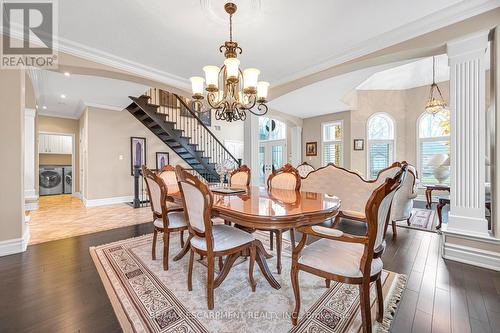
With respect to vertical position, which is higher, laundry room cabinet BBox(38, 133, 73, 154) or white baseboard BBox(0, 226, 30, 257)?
laundry room cabinet BBox(38, 133, 73, 154)

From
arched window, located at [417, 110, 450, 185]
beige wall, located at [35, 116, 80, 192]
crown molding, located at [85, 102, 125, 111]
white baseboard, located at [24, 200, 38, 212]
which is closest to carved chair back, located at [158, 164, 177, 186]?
crown molding, located at [85, 102, 125, 111]

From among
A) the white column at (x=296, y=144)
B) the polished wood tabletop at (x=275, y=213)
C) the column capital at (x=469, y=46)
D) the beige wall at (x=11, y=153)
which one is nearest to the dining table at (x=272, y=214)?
the polished wood tabletop at (x=275, y=213)

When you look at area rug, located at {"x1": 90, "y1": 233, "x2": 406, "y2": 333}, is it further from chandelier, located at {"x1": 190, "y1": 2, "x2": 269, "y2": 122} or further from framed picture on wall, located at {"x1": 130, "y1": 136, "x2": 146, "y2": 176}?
framed picture on wall, located at {"x1": 130, "y1": 136, "x2": 146, "y2": 176}

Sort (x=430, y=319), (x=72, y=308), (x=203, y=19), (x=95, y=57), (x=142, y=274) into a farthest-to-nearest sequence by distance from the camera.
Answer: (x=95, y=57), (x=203, y=19), (x=142, y=274), (x=72, y=308), (x=430, y=319)

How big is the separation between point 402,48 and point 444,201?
253cm

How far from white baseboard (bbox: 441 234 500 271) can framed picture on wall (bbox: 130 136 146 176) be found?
6567 mm

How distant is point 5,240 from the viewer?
2.54 metres

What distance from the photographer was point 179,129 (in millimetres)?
6164

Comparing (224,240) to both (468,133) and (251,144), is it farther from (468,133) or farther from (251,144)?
(251,144)

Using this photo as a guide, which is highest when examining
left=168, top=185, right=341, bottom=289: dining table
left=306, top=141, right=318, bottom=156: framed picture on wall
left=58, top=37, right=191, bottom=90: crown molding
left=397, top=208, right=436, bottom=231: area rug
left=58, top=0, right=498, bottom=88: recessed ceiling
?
left=58, top=0, right=498, bottom=88: recessed ceiling

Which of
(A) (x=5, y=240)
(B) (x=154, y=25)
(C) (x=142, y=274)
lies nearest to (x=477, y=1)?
(B) (x=154, y=25)

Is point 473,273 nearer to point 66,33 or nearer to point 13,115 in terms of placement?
point 66,33

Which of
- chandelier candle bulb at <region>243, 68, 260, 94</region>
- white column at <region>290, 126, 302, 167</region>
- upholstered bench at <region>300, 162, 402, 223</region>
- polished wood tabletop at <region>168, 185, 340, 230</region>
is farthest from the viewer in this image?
white column at <region>290, 126, 302, 167</region>

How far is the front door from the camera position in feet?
28.1
